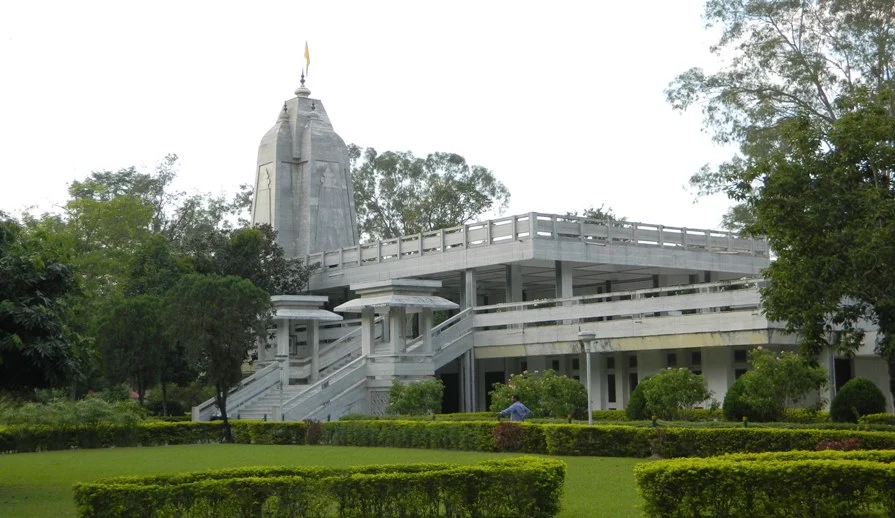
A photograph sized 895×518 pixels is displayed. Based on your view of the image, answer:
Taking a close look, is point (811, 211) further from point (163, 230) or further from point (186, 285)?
point (163, 230)

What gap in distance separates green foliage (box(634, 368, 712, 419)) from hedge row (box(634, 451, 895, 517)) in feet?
46.8

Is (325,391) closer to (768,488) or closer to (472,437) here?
(472,437)

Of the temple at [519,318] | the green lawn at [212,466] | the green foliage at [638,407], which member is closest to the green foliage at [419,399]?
the temple at [519,318]

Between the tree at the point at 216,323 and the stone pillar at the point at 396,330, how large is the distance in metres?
4.59

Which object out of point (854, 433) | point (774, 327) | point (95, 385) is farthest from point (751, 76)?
point (95, 385)

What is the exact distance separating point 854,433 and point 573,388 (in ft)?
36.7

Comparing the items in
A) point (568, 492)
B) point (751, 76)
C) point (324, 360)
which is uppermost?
point (751, 76)

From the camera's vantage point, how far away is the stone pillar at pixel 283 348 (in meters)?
37.5

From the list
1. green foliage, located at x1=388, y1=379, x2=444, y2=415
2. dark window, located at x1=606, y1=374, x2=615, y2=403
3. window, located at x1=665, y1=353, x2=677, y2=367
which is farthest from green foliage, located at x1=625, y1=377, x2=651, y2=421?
dark window, located at x1=606, y1=374, x2=615, y2=403

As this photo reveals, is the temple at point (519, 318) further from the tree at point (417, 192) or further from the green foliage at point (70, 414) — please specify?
the tree at point (417, 192)

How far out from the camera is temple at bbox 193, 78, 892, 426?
31078mm

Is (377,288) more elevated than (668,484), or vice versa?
(377,288)

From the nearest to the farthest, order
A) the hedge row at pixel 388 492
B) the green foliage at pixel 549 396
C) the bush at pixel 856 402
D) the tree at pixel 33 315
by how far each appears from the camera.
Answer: the hedge row at pixel 388 492 < the tree at pixel 33 315 < the bush at pixel 856 402 < the green foliage at pixel 549 396

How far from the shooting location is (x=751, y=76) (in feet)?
108
